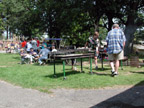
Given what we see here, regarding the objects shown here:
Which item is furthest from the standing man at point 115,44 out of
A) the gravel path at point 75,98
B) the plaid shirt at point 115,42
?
the gravel path at point 75,98

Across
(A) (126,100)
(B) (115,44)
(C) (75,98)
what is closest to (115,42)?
(B) (115,44)

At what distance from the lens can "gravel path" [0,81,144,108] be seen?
14.1 ft

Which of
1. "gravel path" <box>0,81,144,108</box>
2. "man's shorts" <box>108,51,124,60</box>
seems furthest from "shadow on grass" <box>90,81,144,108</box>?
"man's shorts" <box>108,51,124,60</box>

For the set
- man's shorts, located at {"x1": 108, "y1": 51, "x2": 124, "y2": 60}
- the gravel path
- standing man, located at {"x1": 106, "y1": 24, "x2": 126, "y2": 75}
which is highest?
standing man, located at {"x1": 106, "y1": 24, "x2": 126, "y2": 75}

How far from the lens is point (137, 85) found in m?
5.90

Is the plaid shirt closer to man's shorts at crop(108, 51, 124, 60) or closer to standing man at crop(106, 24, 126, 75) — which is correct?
standing man at crop(106, 24, 126, 75)

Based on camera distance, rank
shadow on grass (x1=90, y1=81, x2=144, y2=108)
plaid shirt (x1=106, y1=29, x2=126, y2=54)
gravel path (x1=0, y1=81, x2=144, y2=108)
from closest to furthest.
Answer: shadow on grass (x1=90, y1=81, x2=144, y2=108) < gravel path (x1=0, y1=81, x2=144, y2=108) < plaid shirt (x1=106, y1=29, x2=126, y2=54)

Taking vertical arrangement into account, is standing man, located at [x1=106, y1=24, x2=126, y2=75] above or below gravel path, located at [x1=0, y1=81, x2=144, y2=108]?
above

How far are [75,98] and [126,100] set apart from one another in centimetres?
122

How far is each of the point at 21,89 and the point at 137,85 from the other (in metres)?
3.52

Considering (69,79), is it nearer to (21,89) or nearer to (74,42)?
(21,89)

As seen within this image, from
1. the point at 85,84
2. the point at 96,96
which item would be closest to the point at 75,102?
the point at 96,96

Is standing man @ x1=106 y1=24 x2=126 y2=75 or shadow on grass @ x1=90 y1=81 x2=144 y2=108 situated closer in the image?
shadow on grass @ x1=90 y1=81 x2=144 y2=108

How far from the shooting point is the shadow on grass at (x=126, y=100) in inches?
165
